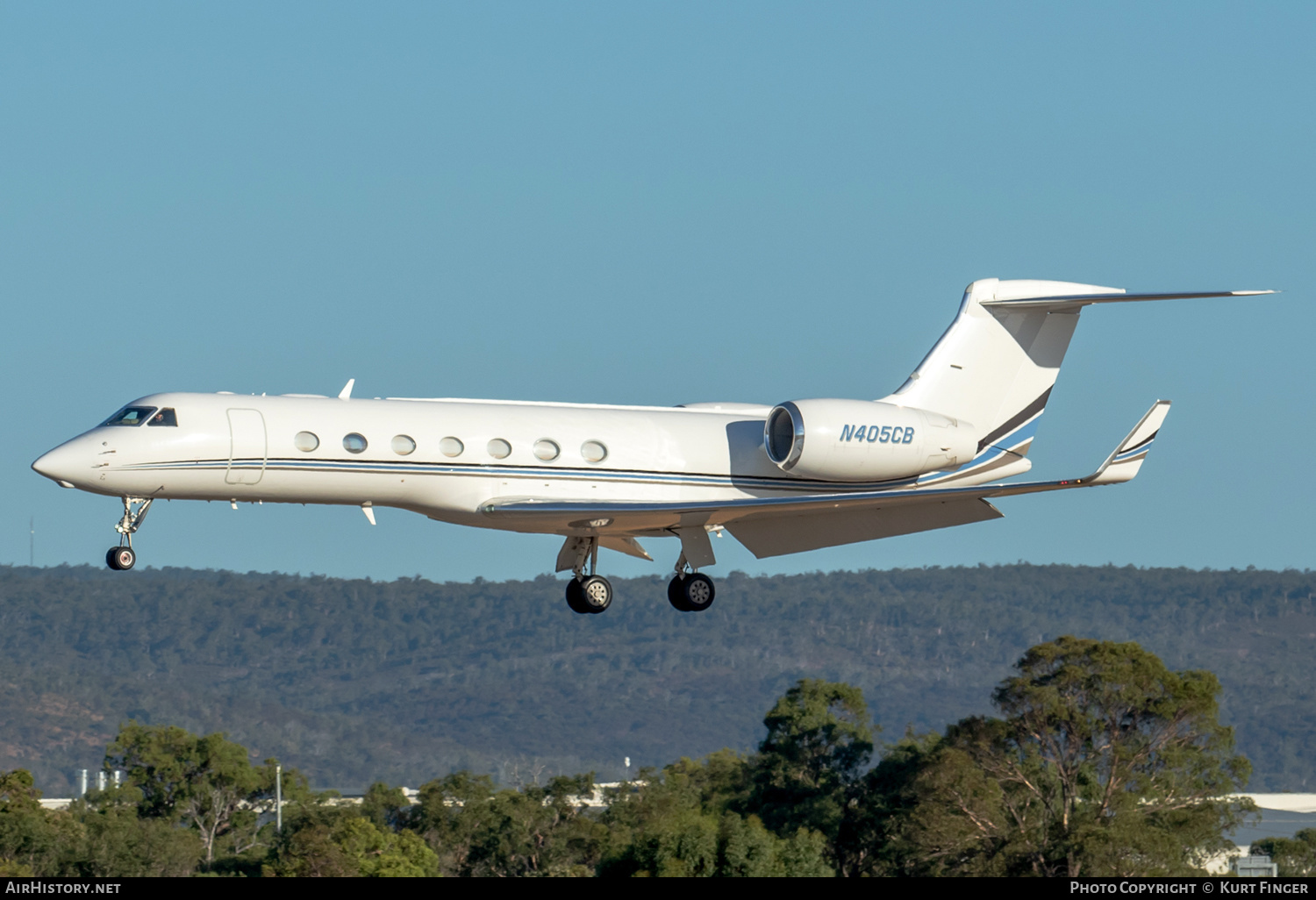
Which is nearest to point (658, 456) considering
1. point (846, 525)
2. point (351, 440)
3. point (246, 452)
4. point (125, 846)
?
point (846, 525)

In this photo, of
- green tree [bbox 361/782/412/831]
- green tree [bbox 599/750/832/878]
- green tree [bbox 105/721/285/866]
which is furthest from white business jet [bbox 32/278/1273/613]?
green tree [bbox 105/721/285/866]

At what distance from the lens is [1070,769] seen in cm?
6600

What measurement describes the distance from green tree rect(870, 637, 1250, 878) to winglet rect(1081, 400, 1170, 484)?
33107 mm

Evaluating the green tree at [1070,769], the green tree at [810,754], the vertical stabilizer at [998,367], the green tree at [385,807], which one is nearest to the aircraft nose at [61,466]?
the vertical stabilizer at [998,367]

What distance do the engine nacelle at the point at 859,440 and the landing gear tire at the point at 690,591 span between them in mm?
Answer: 2455

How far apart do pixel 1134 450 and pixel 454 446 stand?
10802 mm

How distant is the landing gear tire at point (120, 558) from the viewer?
27.4 metres

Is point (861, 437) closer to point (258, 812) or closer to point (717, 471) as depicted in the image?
point (717, 471)

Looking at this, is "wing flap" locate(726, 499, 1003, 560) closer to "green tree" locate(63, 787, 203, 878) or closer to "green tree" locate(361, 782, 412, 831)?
"green tree" locate(63, 787, 203, 878)

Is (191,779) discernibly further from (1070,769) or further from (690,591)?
(690,591)

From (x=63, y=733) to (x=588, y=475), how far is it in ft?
591

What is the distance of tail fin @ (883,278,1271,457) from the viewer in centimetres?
3281

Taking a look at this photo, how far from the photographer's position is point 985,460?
106ft
